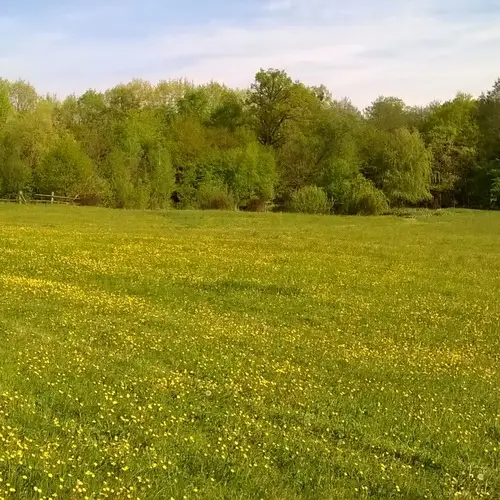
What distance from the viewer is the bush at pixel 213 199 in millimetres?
88438

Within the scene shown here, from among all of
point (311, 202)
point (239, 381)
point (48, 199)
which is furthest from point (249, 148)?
point (239, 381)

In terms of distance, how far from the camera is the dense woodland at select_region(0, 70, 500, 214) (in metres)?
86.1

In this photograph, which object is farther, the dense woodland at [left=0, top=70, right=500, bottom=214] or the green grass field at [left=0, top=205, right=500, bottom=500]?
the dense woodland at [left=0, top=70, right=500, bottom=214]

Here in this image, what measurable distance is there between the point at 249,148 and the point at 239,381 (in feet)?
288

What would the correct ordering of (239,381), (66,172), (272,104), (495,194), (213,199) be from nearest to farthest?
(239,381) → (66,172) → (213,199) → (495,194) → (272,104)

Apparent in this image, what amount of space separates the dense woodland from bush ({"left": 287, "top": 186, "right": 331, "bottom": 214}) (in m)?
0.20

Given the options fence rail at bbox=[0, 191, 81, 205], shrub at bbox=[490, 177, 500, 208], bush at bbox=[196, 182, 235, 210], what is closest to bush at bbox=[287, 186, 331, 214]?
→ bush at bbox=[196, 182, 235, 210]

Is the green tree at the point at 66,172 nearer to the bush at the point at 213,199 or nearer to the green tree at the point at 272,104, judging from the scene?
the bush at the point at 213,199

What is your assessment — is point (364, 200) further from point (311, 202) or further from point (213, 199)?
point (213, 199)

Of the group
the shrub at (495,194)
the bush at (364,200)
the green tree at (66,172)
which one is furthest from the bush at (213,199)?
the shrub at (495,194)

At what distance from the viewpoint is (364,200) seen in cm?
8600

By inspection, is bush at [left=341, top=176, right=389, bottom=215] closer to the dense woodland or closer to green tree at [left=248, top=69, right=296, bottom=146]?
the dense woodland

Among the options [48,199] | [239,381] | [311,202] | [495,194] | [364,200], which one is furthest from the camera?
[495,194]

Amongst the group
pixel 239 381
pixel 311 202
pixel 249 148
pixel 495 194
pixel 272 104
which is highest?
pixel 272 104
